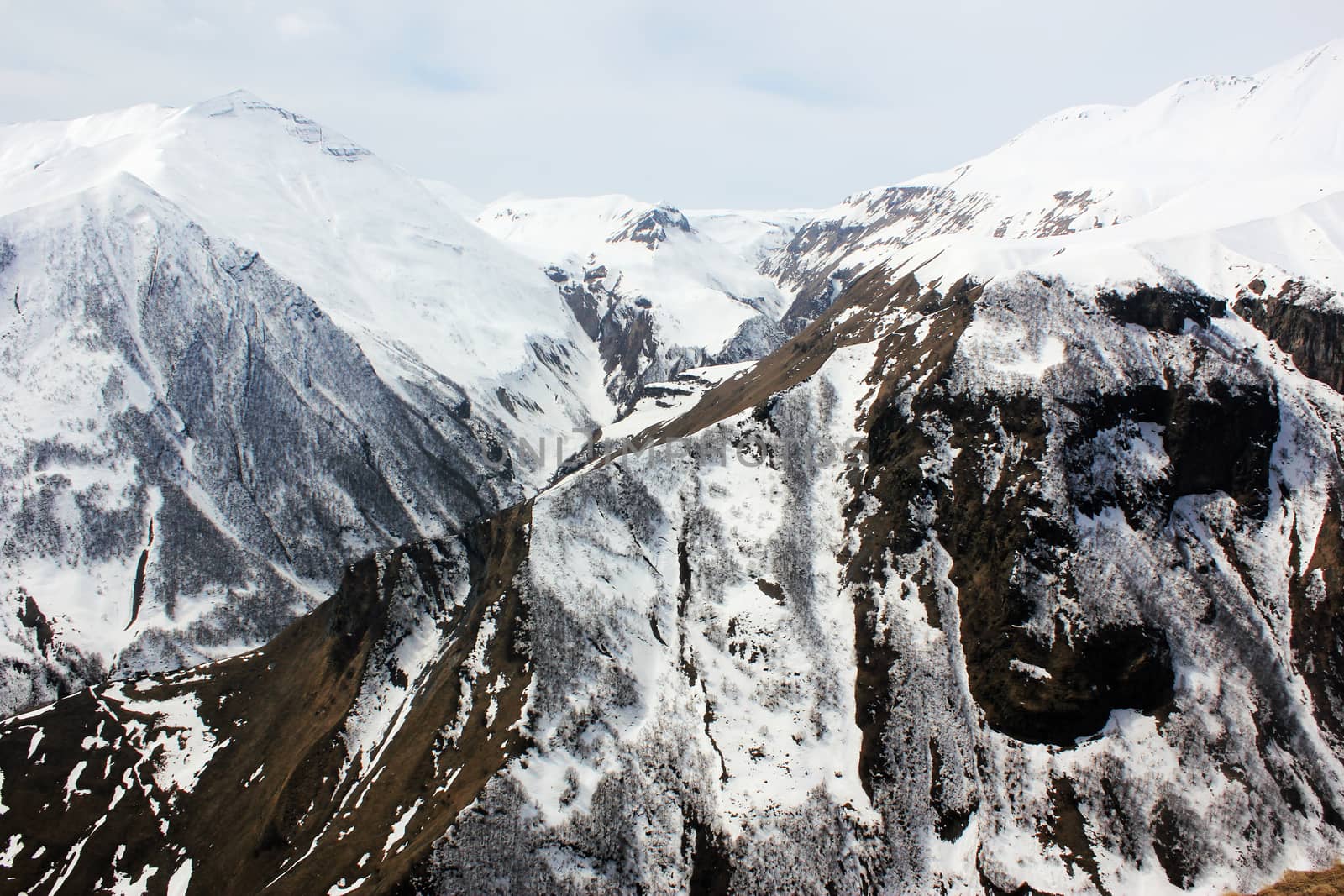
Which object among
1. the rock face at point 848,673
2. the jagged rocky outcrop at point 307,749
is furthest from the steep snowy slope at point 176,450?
the rock face at point 848,673

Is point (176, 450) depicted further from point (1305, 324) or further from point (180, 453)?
point (1305, 324)

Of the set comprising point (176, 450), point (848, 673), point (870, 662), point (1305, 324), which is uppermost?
point (1305, 324)

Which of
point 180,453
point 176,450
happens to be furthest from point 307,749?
point 176,450

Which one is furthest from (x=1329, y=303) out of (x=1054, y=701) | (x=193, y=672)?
(x=193, y=672)

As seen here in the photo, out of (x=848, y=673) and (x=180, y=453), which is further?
(x=180, y=453)

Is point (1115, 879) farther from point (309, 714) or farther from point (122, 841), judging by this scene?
point (122, 841)
